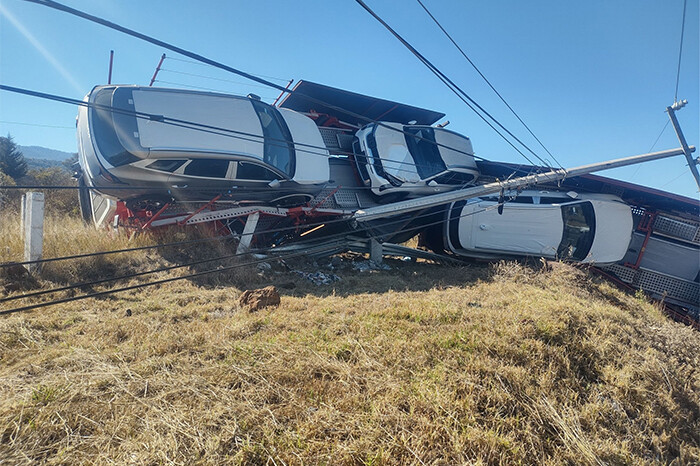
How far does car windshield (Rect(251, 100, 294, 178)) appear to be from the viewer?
265 inches

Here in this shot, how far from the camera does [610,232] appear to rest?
8.21m

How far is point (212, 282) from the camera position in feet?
18.5

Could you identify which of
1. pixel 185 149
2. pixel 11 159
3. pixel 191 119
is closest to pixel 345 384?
pixel 185 149

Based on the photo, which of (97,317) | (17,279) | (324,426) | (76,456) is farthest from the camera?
(17,279)

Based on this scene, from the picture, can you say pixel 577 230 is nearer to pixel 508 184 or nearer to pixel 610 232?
pixel 610 232

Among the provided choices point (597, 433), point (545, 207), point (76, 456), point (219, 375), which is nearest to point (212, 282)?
point (219, 375)

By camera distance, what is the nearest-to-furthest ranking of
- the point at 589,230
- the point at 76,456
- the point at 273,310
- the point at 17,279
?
the point at 76,456 < the point at 273,310 < the point at 17,279 < the point at 589,230

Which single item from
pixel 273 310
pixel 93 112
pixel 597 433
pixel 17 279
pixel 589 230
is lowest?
pixel 17 279

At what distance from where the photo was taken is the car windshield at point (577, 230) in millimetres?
8219

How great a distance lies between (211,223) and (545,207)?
26.4 ft

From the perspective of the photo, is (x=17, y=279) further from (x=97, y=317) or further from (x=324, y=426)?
(x=324, y=426)

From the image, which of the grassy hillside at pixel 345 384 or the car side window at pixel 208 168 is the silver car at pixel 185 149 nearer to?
the car side window at pixel 208 168

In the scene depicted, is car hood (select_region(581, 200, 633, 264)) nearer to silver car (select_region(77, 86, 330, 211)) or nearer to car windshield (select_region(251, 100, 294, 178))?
silver car (select_region(77, 86, 330, 211))

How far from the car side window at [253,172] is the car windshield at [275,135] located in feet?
0.61
